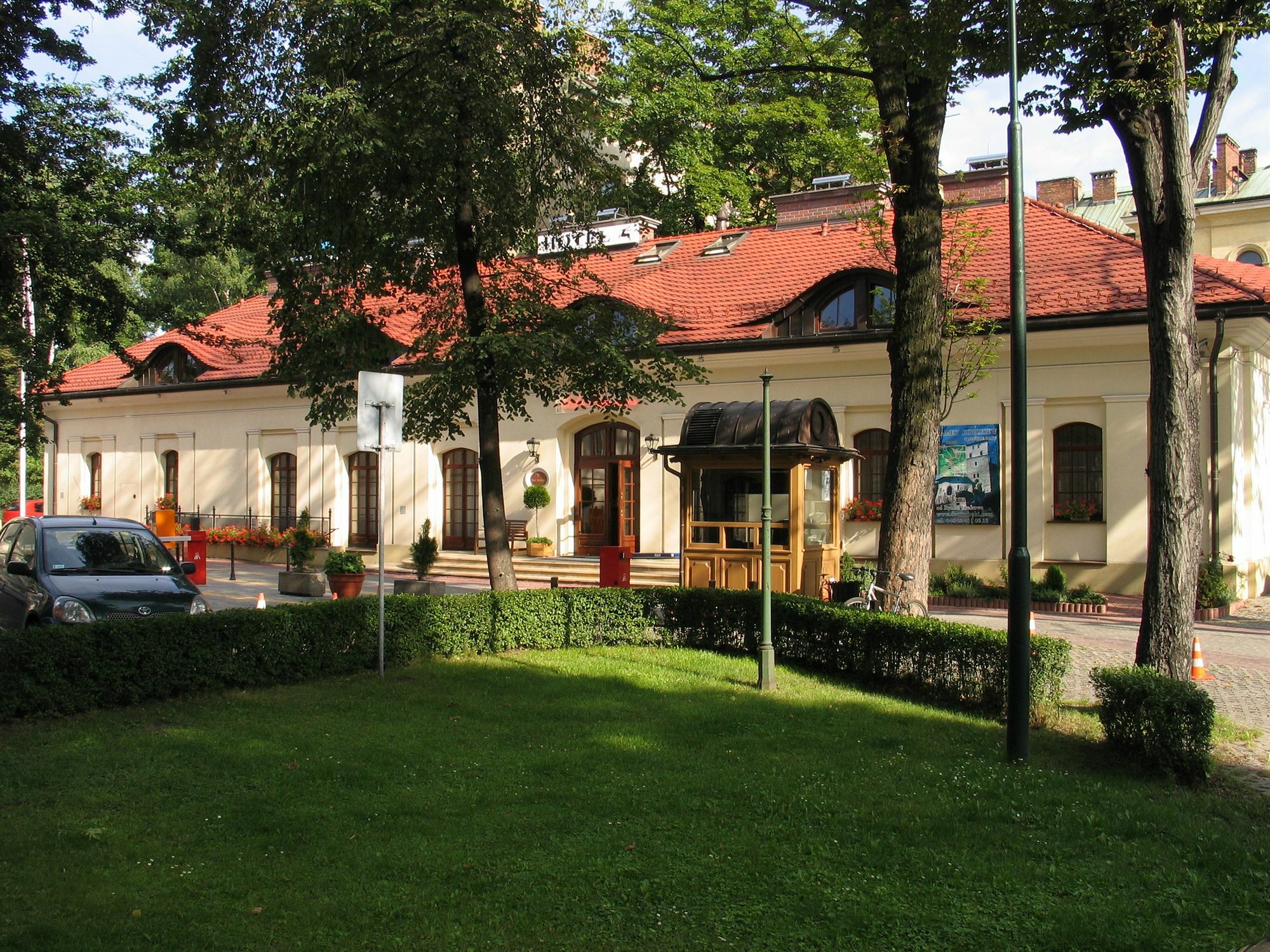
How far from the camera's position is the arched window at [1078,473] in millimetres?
20281

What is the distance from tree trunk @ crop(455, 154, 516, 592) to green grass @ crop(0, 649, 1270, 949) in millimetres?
4464

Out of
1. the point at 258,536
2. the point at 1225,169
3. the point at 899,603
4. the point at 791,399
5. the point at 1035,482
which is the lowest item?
the point at 899,603

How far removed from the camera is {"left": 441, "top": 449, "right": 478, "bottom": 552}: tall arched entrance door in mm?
26766

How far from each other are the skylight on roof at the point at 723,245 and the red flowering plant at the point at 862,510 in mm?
8097

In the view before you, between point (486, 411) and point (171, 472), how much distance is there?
900 inches

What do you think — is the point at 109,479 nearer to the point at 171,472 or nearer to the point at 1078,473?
the point at 171,472

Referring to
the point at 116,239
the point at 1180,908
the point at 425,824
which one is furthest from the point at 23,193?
the point at 1180,908

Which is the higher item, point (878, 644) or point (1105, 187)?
point (1105, 187)

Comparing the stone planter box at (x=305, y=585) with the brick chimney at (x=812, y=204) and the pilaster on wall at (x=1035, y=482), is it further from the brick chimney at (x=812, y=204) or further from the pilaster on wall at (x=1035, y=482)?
the brick chimney at (x=812, y=204)

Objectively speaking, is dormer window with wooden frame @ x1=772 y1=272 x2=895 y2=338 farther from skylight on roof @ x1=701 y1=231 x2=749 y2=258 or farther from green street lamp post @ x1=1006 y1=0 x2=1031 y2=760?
green street lamp post @ x1=1006 y1=0 x2=1031 y2=760

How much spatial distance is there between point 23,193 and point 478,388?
6.55m

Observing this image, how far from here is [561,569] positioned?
76.9ft

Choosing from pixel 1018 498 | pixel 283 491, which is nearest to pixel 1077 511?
pixel 1018 498

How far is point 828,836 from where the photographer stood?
5809mm
